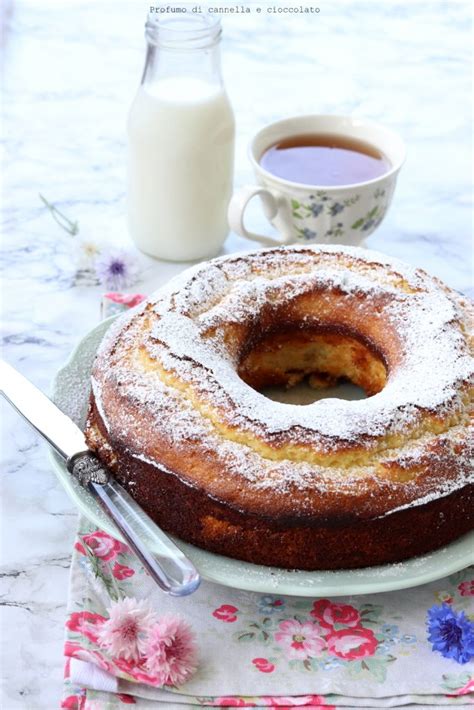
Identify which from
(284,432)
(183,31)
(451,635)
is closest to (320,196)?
(183,31)

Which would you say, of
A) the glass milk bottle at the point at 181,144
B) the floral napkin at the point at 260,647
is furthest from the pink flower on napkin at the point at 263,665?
the glass milk bottle at the point at 181,144

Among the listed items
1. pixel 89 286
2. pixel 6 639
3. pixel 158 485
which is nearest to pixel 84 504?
pixel 158 485

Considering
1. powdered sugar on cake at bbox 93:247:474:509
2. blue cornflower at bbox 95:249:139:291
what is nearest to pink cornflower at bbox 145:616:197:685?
powdered sugar on cake at bbox 93:247:474:509

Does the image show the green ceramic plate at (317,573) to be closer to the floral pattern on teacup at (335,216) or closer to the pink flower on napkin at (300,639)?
the pink flower on napkin at (300,639)

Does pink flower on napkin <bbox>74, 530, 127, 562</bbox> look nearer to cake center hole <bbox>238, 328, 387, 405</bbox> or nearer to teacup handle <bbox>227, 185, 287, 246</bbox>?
cake center hole <bbox>238, 328, 387, 405</bbox>

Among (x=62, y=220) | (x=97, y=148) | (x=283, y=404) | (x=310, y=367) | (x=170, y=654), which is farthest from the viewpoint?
(x=97, y=148)

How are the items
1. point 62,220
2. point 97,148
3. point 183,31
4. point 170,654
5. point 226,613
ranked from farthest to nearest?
point 97,148 < point 62,220 < point 183,31 < point 226,613 < point 170,654

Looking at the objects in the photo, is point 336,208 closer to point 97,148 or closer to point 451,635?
point 97,148

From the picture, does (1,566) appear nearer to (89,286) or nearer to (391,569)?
(391,569)
